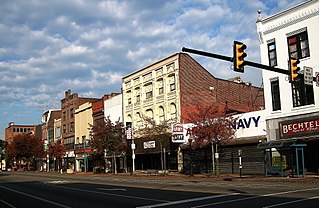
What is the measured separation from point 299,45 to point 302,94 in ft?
13.1

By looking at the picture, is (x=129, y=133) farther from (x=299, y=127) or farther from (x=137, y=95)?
(x=299, y=127)

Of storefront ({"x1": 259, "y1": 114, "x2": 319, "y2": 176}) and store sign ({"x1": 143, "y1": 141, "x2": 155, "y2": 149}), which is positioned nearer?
storefront ({"x1": 259, "y1": 114, "x2": 319, "y2": 176})

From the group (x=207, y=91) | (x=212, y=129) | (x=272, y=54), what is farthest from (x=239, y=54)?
(x=207, y=91)

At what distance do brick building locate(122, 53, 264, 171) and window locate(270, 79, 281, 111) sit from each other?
12639mm

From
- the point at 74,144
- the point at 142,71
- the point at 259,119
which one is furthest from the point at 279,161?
the point at 74,144

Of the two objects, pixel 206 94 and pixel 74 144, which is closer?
pixel 206 94

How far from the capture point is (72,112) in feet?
246

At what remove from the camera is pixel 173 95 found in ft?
151

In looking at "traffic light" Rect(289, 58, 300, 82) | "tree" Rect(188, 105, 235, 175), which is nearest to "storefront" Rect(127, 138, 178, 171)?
"tree" Rect(188, 105, 235, 175)

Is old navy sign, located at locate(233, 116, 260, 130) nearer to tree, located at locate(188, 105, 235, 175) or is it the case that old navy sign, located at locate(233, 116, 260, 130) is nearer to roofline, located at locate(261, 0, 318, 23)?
tree, located at locate(188, 105, 235, 175)

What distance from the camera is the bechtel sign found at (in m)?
29.4

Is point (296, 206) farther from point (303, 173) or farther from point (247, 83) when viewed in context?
point (247, 83)

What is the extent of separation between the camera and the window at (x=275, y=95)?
33312mm

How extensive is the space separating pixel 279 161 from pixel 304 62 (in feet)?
26.1
